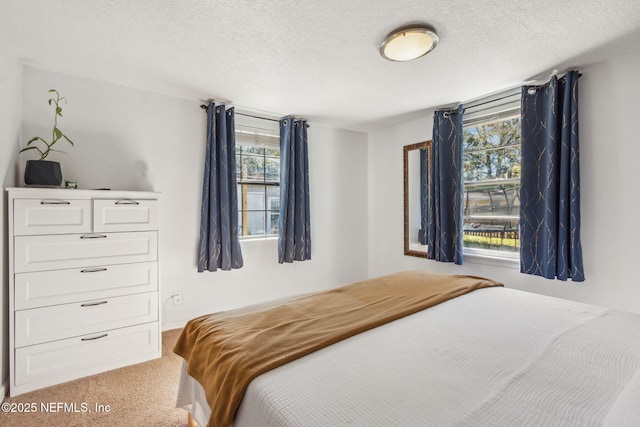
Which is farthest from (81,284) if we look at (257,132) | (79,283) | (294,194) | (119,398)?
(257,132)

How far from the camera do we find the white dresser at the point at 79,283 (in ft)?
6.07

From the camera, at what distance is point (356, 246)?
13.7 feet

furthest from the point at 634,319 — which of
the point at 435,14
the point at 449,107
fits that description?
the point at 449,107

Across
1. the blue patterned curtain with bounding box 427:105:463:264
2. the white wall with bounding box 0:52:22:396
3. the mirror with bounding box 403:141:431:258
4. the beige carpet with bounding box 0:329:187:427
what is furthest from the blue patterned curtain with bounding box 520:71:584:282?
the white wall with bounding box 0:52:22:396

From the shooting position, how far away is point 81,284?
2.03m

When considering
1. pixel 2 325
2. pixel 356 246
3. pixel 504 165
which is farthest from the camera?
pixel 356 246

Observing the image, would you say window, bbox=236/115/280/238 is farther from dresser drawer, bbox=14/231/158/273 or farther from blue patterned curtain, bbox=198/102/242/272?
dresser drawer, bbox=14/231/158/273

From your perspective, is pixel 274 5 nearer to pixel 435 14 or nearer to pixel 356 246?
pixel 435 14

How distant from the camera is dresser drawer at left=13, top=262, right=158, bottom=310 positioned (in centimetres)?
186

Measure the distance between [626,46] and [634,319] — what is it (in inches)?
72.7

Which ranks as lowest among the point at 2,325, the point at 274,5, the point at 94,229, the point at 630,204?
the point at 2,325

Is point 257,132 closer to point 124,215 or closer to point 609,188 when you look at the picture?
point 124,215

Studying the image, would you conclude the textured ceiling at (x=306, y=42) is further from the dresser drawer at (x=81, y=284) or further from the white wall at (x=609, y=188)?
the dresser drawer at (x=81, y=284)

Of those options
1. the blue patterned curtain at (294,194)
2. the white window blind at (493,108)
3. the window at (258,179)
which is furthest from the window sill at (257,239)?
the white window blind at (493,108)
